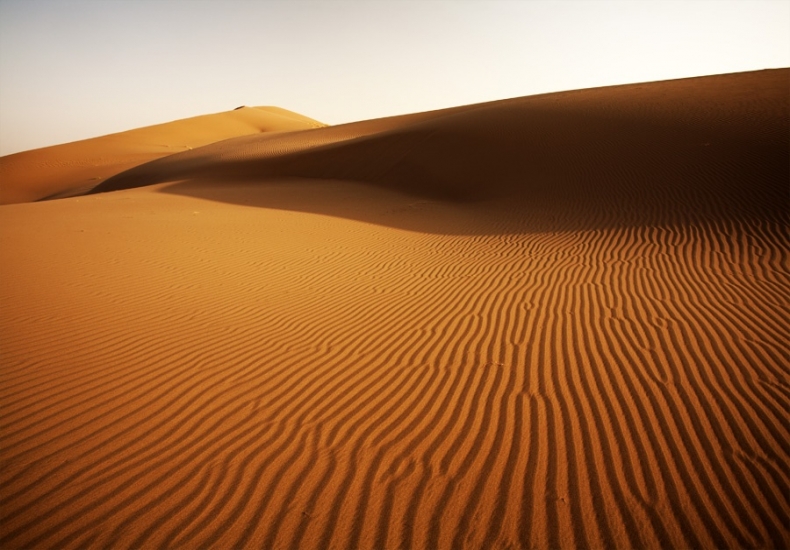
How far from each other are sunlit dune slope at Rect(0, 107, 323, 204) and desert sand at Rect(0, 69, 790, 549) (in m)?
29.7

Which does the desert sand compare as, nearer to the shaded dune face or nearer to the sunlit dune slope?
the shaded dune face

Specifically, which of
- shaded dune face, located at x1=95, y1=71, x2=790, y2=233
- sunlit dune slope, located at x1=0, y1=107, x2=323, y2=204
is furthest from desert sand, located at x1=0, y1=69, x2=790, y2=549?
sunlit dune slope, located at x1=0, y1=107, x2=323, y2=204

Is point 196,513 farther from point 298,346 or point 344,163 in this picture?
point 344,163

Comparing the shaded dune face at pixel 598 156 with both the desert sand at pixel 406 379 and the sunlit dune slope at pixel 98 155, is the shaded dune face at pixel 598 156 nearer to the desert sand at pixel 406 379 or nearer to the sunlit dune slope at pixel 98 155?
the desert sand at pixel 406 379

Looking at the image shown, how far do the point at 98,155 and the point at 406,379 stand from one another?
165ft

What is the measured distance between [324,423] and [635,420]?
96.3 inches

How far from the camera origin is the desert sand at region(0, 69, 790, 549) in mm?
2586

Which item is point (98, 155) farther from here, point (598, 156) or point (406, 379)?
point (406, 379)

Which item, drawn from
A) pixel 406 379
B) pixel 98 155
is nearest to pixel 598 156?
pixel 406 379

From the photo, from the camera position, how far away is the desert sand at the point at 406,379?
259 cm

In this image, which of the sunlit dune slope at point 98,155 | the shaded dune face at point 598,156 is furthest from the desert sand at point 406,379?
the sunlit dune slope at point 98,155

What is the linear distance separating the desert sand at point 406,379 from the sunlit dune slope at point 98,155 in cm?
2970

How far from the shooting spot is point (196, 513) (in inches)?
103

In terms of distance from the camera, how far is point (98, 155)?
42656 millimetres
